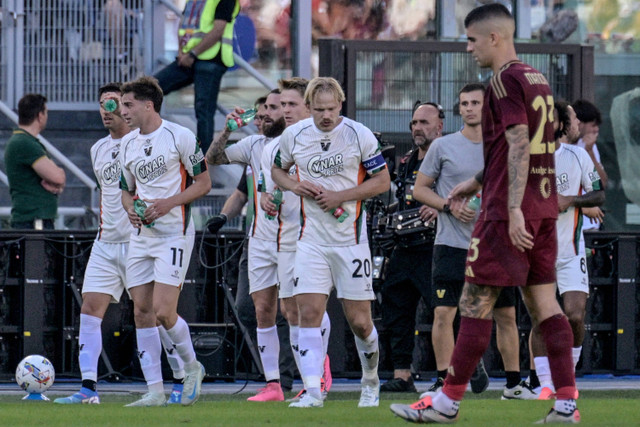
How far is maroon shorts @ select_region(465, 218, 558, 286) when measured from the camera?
7363 mm

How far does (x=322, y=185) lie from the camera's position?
934cm

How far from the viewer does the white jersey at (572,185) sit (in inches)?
426

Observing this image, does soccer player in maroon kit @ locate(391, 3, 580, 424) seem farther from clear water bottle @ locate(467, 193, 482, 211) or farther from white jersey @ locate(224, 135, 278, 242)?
white jersey @ locate(224, 135, 278, 242)

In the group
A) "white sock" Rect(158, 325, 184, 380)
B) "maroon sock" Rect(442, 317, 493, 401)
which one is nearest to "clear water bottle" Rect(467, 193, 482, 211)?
"white sock" Rect(158, 325, 184, 380)

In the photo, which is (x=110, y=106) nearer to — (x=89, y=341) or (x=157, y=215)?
(x=157, y=215)

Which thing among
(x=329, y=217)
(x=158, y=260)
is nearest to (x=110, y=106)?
(x=158, y=260)

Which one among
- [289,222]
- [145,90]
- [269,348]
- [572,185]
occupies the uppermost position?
[145,90]

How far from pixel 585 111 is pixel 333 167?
4.40m

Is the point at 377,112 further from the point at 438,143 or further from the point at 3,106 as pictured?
the point at 3,106

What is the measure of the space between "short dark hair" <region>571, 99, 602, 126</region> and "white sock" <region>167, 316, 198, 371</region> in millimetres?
4954

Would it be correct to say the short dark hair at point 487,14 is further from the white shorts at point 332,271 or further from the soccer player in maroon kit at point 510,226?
the white shorts at point 332,271

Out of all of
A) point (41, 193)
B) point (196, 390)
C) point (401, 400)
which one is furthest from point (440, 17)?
point (196, 390)

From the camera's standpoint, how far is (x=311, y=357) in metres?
9.17

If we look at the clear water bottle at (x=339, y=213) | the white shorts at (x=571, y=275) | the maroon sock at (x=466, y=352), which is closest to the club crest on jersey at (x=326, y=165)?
the clear water bottle at (x=339, y=213)
